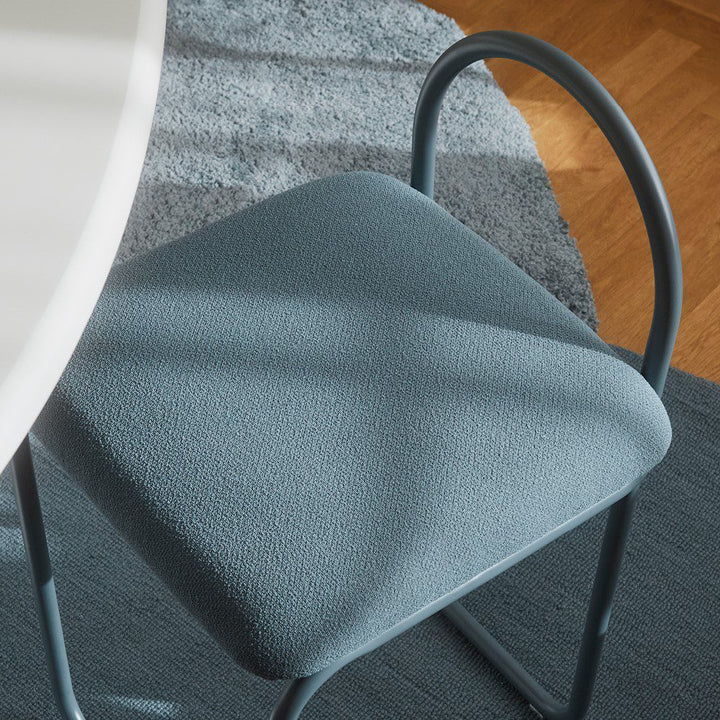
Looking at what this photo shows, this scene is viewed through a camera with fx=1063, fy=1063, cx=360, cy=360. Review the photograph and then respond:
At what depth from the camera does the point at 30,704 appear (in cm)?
115

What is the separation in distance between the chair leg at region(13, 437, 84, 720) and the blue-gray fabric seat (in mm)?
95

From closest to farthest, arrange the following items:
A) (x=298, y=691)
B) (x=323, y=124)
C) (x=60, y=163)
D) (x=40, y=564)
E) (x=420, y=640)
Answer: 1. (x=60, y=163)
2. (x=298, y=691)
3. (x=40, y=564)
4. (x=420, y=640)
5. (x=323, y=124)

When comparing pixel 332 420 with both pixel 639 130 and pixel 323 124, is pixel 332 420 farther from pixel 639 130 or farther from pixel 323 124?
pixel 639 130

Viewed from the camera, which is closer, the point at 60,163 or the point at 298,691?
the point at 60,163

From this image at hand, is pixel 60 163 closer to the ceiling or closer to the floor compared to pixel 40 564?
closer to the ceiling

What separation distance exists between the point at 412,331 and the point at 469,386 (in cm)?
7

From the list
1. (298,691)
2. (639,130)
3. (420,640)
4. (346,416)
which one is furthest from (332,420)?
(639,130)

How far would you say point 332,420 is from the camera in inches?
30.4

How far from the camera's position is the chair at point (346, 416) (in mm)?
700

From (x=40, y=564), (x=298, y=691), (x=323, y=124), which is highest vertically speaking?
(x=298, y=691)

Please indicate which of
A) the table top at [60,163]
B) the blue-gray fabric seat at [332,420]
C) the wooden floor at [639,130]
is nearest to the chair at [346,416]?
the blue-gray fabric seat at [332,420]

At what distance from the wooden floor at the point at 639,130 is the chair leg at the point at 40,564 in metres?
0.91

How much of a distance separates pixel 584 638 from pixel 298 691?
395mm

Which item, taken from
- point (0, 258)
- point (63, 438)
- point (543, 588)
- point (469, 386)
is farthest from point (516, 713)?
point (0, 258)
